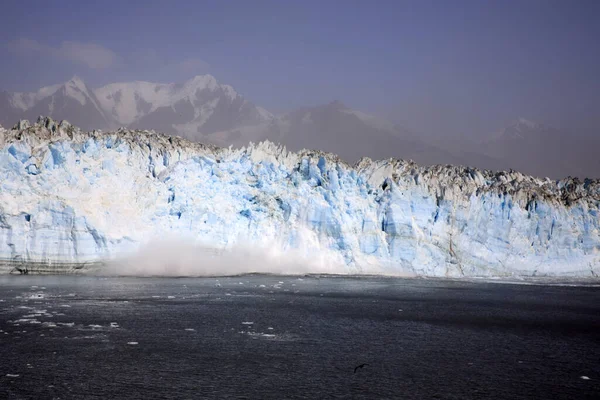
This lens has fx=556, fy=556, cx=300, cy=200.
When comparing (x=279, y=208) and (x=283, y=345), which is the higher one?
(x=279, y=208)

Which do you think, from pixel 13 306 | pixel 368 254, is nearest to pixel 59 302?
pixel 13 306

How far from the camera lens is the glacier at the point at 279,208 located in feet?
109

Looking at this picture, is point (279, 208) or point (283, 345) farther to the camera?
point (279, 208)

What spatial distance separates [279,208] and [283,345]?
26.0 metres

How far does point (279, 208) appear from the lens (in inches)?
1599

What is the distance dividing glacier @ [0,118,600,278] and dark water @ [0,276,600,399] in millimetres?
8116

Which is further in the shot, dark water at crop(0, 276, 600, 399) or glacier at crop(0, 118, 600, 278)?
glacier at crop(0, 118, 600, 278)

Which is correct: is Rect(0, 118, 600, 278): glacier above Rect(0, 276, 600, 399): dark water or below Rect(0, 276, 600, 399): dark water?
above

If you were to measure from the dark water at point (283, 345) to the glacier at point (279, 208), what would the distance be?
26.6 feet

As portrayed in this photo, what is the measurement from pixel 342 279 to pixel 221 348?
2483 cm

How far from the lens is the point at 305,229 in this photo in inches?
1591

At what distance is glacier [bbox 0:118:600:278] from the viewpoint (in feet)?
109

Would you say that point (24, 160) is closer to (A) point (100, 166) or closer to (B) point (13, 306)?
(A) point (100, 166)

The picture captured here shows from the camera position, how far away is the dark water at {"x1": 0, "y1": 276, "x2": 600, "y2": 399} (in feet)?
36.2
